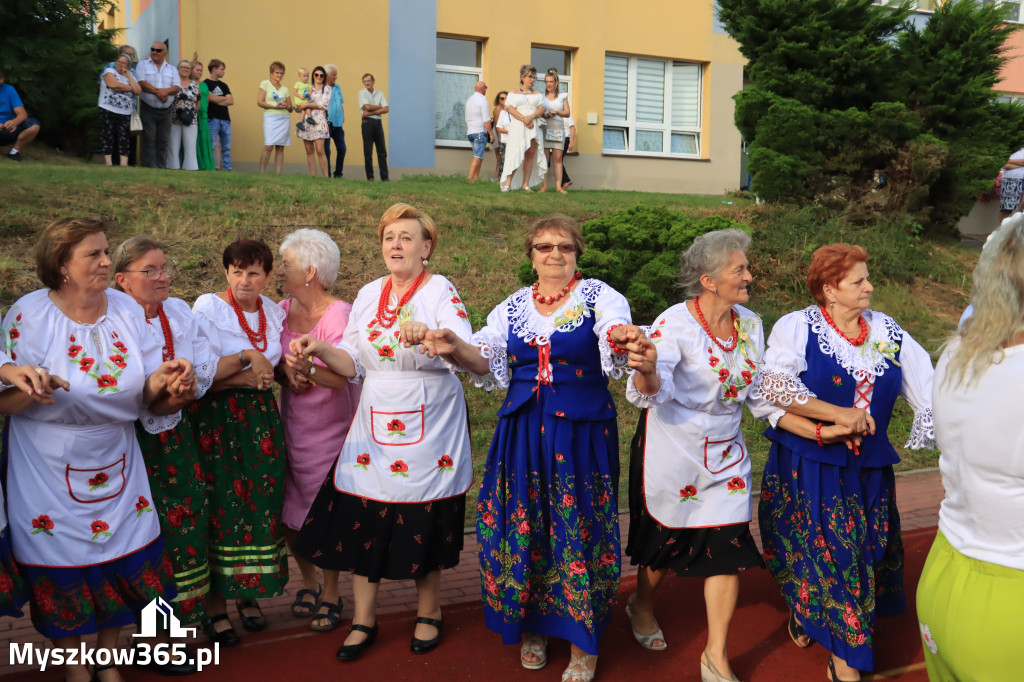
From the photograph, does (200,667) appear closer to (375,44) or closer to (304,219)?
(304,219)

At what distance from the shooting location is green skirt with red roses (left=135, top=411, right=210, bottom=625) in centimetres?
434

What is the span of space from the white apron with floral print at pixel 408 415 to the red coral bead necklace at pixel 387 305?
2 cm

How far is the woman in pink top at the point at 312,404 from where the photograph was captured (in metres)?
4.88

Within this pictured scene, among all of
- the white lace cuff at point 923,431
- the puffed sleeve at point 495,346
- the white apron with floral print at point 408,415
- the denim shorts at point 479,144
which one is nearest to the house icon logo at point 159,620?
the white apron with floral print at point 408,415

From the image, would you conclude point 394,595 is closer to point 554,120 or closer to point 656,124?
point 554,120

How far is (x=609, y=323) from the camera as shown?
14.2ft

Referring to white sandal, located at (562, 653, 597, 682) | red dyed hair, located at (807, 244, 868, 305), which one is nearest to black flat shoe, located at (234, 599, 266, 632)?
white sandal, located at (562, 653, 597, 682)

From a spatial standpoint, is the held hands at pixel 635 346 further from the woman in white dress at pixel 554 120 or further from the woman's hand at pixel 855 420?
the woman in white dress at pixel 554 120

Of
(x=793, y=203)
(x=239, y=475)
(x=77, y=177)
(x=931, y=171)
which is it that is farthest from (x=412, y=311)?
(x=931, y=171)

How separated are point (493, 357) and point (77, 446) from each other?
1.83 m

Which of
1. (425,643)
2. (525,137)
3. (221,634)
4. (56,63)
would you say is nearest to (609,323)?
(425,643)

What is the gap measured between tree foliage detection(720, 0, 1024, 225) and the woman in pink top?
8.68m

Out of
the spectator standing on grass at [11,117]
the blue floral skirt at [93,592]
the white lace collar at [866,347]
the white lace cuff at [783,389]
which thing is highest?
the spectator standing on grass at [11,117]

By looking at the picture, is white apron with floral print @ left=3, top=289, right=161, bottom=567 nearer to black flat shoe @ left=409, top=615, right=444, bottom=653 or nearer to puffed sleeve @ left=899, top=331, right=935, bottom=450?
black flat shoe @ left=409, top=615, right=444, bottom=653
